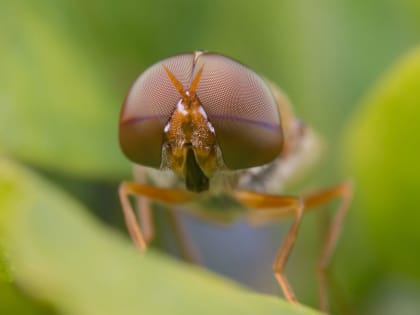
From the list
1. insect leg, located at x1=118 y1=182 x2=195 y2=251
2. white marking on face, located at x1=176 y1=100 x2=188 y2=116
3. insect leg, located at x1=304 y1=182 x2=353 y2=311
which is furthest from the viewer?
insect leg, located at x1=304 y1=182 x2=353 y2=311

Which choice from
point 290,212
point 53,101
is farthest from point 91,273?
point 53,101

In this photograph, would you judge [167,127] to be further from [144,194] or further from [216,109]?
[144,194]

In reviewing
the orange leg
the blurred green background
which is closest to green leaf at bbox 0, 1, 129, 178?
the blurred green background

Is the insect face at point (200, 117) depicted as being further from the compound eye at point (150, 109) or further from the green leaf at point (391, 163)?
the green leaf at point (391, 163)

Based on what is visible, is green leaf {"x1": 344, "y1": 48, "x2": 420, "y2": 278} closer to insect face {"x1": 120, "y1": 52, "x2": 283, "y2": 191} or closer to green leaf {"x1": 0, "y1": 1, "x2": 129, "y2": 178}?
insect face {"x1": 120, "y1": 52, "x2": 283, "y2": 191}

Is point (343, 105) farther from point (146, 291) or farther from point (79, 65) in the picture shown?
point (146, 291)

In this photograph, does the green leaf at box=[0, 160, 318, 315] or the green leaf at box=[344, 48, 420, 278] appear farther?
the green leaf at box=[344, 48, 420, 278]

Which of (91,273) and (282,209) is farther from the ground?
(91,273)
